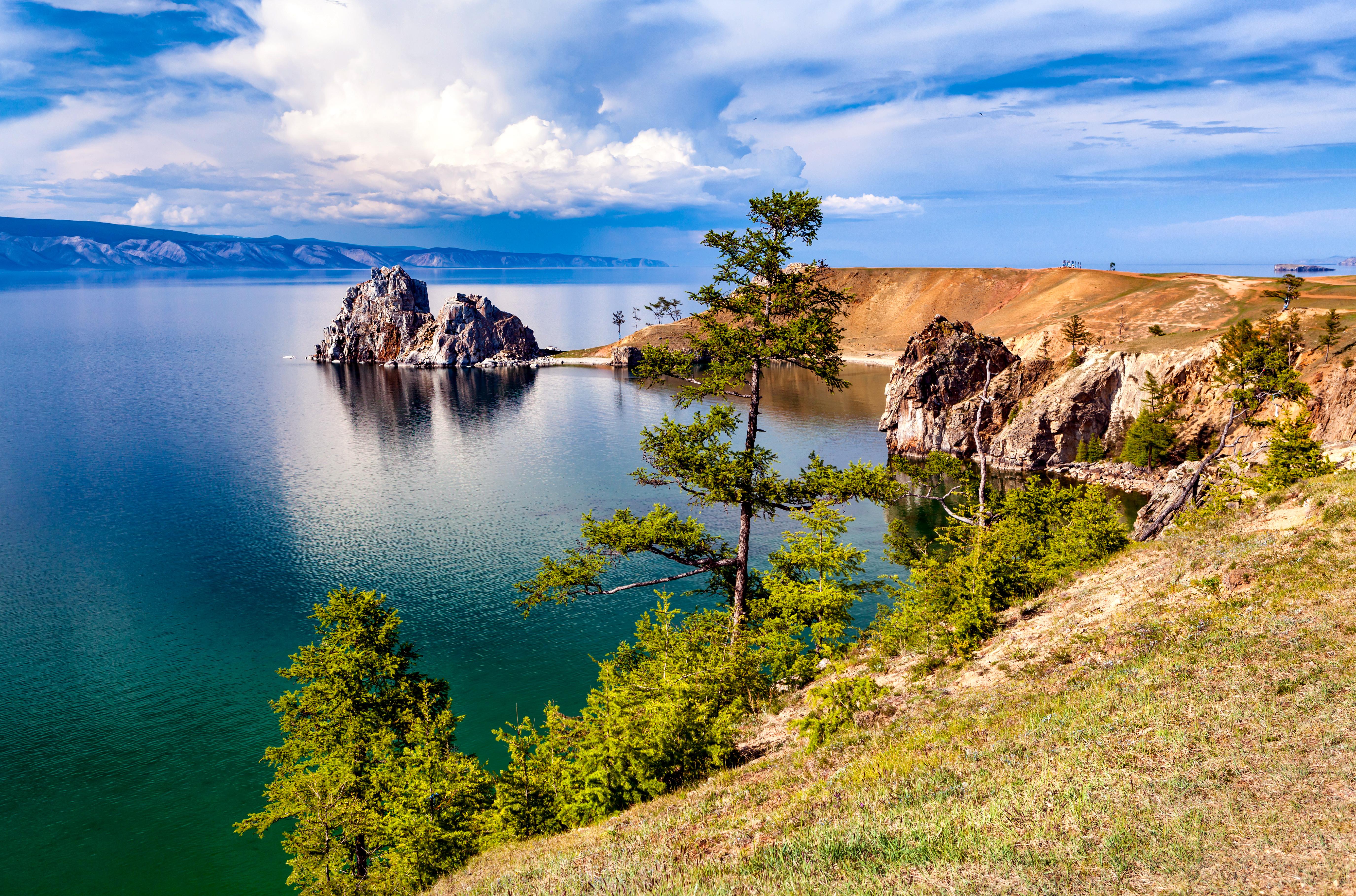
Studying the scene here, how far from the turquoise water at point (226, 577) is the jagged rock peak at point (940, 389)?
5.04m

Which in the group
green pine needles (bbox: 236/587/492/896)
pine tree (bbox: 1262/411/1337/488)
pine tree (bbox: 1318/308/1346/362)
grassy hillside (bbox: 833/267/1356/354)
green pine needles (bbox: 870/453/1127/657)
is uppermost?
grassy hillside (bbox: 833/267/1356/354)

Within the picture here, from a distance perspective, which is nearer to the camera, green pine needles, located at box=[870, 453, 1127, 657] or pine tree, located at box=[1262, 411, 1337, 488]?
green pine needles, located at box=[870, 453, 1127, 657]

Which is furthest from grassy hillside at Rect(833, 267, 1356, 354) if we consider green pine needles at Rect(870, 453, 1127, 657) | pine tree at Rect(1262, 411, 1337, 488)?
green pine needles at Rect(870, 453, 1127, 657)

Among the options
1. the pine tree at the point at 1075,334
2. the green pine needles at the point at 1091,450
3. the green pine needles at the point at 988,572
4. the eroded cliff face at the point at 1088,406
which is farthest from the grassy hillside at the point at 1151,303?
the green pine needles at the point at 988,572

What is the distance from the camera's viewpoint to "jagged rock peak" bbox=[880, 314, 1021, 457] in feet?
300

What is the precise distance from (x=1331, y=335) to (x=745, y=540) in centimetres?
7984

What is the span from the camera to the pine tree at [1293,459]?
28234 mm

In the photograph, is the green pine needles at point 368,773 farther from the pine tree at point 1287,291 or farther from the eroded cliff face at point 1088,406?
the pine tree at point 1287,291

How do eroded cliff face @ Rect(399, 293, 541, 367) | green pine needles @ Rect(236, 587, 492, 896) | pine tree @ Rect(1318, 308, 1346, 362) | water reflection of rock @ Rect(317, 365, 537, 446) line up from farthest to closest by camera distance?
eroded cliff face @ Rect(399, 293, 541, 367) < water reflection of rock @ Rect(317, 365, 537, 446) < pine tree @ Rect(1318, 308, 1346, 362) < green pine needles @ Rect(236, 587, 492, 896)

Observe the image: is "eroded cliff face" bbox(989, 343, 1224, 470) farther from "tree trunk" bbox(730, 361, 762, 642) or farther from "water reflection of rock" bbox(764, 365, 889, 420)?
"tree trunk" bbox(730, 361, 762, 642)

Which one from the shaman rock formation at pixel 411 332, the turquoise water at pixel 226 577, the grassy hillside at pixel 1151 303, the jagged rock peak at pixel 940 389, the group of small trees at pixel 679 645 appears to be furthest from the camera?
the shaman rock formation at pixel 411 332

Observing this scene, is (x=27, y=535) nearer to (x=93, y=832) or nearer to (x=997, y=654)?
(x=93, y=832)

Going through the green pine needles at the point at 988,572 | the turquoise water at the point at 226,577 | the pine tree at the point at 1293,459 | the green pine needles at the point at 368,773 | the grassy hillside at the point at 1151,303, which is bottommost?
the turquoise water at the point at 226,577

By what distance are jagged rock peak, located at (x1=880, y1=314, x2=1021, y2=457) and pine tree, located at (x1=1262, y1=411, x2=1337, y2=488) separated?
2305 inches
